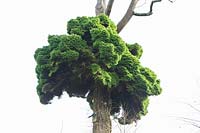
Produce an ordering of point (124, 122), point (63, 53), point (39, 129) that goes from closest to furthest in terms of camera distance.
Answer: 1. point (63, 53)
2. point (124, 122)
3. point (39, 129)

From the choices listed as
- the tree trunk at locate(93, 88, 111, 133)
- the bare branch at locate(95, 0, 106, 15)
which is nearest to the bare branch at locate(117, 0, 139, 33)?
the bare branch at locate(95, 0, 106, 15)

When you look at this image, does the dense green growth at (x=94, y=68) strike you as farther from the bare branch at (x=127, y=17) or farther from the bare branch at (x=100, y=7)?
the bare branch at (x=100, y=7)

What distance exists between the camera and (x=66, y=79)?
8.35m

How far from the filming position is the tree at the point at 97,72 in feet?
Result: 26.2

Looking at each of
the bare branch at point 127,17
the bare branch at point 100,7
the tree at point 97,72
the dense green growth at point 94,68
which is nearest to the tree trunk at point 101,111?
the tree at point 97,72

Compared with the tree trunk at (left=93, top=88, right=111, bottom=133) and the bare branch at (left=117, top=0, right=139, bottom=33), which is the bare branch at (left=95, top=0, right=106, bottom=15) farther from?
the tree trunk at (left=93, top=88, right=111, bottom=133)

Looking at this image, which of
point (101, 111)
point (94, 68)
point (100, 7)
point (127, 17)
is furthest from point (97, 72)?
point (100, 7)

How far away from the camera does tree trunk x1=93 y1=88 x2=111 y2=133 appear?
7.96 metres

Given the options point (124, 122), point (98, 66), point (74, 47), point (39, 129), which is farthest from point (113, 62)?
point (39, 129)

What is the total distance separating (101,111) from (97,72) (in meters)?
0.79

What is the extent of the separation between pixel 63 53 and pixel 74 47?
274mm

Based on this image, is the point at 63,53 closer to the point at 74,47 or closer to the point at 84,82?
the point at 74,47

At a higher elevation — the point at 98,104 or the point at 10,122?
the point at 98,104

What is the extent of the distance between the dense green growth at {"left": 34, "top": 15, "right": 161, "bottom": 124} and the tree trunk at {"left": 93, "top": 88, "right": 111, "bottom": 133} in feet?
0.52
